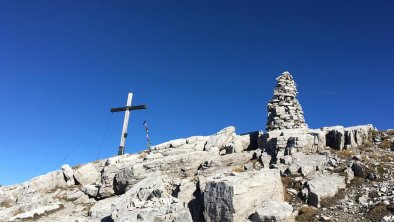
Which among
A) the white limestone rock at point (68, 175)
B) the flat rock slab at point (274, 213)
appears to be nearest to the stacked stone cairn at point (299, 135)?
the flat rock slab at point (274, 213)

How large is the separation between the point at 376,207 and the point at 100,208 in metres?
23.6

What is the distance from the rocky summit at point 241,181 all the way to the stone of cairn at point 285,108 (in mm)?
136

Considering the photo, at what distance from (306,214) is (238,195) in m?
4.80

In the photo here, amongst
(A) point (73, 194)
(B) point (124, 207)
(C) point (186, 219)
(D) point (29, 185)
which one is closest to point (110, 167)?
(A) point (73, 194)

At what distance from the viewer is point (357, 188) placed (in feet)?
92.4

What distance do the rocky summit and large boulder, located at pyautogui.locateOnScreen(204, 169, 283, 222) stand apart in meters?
0.07

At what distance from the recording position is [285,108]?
4753cm

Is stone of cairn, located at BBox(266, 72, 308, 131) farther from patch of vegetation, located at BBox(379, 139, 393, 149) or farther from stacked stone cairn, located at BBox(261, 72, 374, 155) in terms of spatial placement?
patch of vegetation, located at BBox(379, 139, 393, 149)

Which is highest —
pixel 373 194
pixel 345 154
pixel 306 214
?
pixel 345 154

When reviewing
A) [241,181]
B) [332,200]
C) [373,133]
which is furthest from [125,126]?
[332,200]

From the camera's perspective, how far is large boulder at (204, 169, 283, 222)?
25.5m

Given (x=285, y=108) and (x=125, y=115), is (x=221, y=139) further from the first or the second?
(x=125, y=115)

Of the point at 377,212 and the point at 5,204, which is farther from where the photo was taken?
the point at 5,204

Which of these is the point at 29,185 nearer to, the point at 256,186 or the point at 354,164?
the point at 256,186
